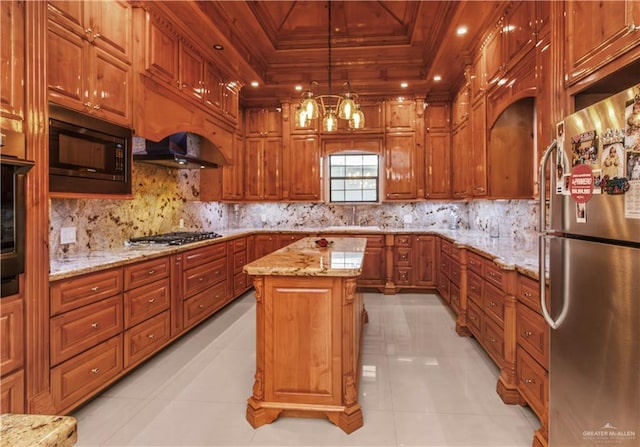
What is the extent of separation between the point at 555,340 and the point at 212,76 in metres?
4.28

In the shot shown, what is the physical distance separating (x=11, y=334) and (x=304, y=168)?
454 centimetres

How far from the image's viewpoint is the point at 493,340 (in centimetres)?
274

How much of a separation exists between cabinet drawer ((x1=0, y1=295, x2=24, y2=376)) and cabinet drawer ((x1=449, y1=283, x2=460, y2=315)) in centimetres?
381

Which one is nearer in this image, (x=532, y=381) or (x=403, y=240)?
(x=532, y=381)

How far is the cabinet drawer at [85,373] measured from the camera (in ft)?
6.70

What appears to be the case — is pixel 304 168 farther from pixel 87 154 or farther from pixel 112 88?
pixel 87 154

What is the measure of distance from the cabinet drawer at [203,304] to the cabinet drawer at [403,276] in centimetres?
267

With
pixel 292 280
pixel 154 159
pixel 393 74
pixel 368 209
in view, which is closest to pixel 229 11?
pixel 154 159

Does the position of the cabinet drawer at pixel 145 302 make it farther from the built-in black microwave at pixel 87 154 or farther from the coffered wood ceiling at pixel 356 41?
the coffered wood ceiling at pixel 356 41

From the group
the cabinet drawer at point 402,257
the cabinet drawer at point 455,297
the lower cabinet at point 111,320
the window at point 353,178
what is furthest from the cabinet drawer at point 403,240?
the lower cabinet at point 111,320

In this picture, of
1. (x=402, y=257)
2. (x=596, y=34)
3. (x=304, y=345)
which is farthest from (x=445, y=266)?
(x=596, y=34)

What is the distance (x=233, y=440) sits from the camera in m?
1.96

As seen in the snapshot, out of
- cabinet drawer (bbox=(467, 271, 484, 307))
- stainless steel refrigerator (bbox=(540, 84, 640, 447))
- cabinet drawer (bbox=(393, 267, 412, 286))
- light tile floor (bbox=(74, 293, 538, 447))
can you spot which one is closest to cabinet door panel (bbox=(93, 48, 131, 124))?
light tile floor (bbox=(74, 293, 538, 447))

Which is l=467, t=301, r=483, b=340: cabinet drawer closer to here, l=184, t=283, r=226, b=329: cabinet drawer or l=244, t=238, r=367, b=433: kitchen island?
l=244, t=238, r=367, b=433: kitchen island
